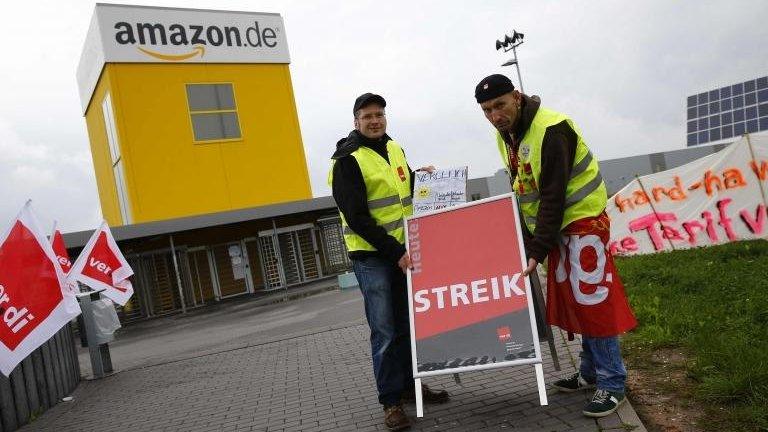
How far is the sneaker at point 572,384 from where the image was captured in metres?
3.97

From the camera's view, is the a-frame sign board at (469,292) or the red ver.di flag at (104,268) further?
the red ver.di flag at (104,268)

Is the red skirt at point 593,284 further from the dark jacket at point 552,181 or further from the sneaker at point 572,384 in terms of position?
the sneaker at point 572,384

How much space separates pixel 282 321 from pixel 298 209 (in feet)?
36.6

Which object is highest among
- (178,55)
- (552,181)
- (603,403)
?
(178,55)

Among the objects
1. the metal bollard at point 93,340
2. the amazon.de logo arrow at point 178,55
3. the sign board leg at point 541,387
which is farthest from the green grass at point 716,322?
the amazon.de logo arrow at point 178,55

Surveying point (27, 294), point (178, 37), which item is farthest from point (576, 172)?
point (178, 37)

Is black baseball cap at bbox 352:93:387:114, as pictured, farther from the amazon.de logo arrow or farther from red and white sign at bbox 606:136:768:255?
the amazon.de logo arrow


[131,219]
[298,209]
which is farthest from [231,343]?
[131,219]

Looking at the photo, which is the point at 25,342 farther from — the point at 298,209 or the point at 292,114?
the point at 292,114

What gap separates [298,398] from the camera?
5254 mm

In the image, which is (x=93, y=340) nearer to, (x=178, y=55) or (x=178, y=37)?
(x=178, y=55)

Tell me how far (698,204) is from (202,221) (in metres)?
15.5

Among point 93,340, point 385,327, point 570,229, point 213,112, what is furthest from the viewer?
point 213,112

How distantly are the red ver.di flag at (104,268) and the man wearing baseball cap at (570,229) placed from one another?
6.74 meters
